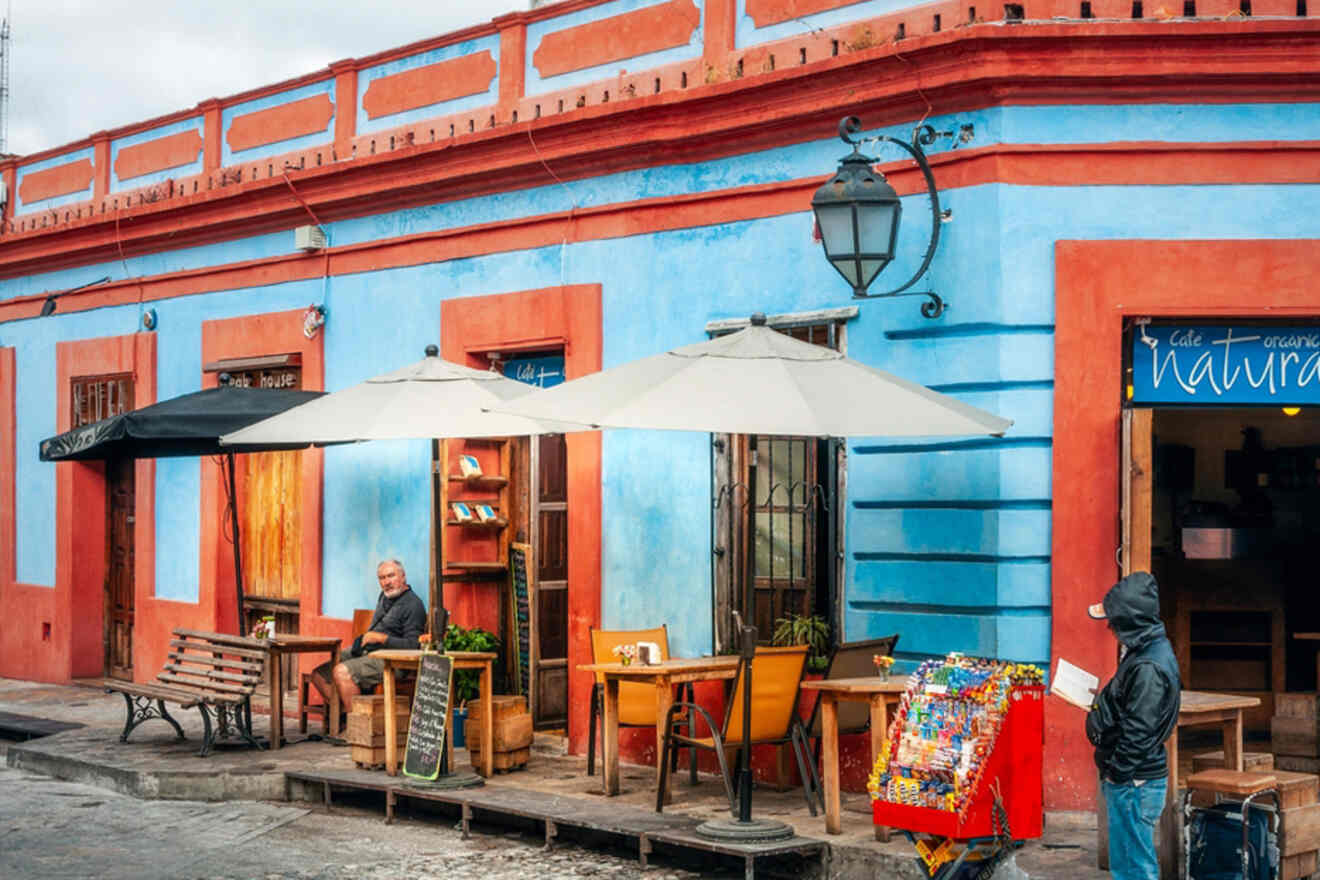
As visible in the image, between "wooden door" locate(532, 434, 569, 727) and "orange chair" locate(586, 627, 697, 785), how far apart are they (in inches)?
33.4

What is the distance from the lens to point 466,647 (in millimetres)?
11414

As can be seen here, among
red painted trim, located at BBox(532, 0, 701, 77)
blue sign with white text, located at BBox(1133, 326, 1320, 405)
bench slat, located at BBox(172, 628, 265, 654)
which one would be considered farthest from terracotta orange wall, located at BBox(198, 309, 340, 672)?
blue sign with white text, located at BBox(1133, 326, 1320, 405)

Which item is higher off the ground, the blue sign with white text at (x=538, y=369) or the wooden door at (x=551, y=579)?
the blue sign with white text at (x=538, y=369)

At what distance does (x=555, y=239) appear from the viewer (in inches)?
468

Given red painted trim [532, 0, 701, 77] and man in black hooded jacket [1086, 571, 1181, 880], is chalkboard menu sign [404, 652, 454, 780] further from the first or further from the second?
man in black hooded jacket [1086, 571, 1181, 880]

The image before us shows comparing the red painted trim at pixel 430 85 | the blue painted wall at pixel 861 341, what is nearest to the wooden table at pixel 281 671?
the blue painted wall at pixel 861 341

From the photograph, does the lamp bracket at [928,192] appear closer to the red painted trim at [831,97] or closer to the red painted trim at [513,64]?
the red painted trim at [831,97]

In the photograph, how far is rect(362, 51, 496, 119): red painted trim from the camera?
12.8m

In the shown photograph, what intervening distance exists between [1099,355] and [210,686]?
20.8ft

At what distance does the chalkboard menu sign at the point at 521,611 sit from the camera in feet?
39.4

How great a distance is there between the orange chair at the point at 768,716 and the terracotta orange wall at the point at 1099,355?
131cm

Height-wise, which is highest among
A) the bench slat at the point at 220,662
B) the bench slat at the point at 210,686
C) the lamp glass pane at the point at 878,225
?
the lamp glass pane at the point at 878,225

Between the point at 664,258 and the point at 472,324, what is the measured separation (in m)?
1.96

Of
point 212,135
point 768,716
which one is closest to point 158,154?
point 212,135
